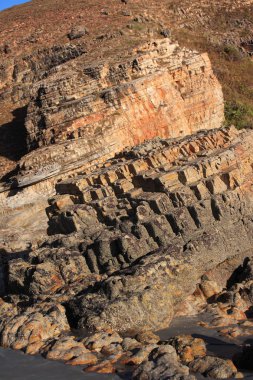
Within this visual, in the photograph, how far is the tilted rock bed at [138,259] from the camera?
33.4 feet

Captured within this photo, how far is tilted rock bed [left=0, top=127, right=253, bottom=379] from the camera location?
10.2 metres

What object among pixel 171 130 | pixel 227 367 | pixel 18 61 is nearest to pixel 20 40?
pixel 18 61

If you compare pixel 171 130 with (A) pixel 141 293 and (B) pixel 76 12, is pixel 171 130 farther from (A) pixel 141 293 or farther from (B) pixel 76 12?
(B) pixel 76 12

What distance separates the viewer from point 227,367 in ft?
28.7

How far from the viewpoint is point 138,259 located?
1303 cm

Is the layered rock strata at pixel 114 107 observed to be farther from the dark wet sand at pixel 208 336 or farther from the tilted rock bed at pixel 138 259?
the dark wet sand at pixel 208 336

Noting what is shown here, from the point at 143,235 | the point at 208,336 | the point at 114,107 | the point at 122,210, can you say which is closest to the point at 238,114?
the point at 114,107

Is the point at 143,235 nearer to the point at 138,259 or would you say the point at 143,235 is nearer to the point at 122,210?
the point at 138,259

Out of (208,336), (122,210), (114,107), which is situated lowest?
(208,336)

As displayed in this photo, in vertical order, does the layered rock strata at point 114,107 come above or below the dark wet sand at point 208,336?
above

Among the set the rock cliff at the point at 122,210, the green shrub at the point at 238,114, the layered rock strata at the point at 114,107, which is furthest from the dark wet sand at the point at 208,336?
the green shrub at the point at 238,114

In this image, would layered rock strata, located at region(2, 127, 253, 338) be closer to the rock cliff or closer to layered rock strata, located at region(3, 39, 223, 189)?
the rock cliff

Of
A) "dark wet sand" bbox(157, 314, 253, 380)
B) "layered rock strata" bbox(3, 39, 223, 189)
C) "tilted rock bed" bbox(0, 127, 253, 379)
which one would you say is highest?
"layered rock strata" bbox(3, 39, 223, 189)

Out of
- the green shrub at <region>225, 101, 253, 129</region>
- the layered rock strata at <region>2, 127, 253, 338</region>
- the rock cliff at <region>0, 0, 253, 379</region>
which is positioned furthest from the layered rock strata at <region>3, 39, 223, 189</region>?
the layered rock strata at <region>2, 127, 253, 338</region>
